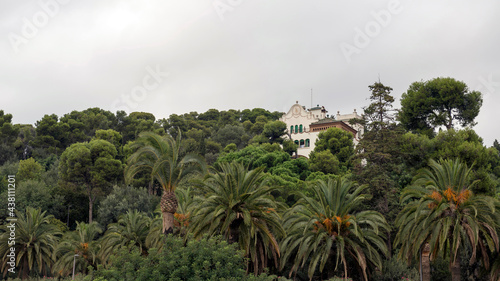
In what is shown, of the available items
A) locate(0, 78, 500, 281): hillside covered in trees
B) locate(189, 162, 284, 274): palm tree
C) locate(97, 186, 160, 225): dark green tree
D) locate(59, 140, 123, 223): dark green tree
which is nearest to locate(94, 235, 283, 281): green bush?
locate(0, 78, 500, 281): hillside covered in trees

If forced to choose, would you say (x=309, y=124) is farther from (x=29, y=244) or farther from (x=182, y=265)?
(x=182, y=265)

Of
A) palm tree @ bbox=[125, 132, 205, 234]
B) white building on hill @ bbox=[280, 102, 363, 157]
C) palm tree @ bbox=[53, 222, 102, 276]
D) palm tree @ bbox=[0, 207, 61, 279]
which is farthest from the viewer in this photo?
white building on hill @ bbox=[280, 102, 363, 157]

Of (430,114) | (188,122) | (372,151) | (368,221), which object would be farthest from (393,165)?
(188,122)

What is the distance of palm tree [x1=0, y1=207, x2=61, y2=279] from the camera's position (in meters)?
36.7

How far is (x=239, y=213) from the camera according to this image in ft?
82.7

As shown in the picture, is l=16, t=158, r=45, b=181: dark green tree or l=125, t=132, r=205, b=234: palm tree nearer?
l=125, t=132, r=205, b=234: palm tree

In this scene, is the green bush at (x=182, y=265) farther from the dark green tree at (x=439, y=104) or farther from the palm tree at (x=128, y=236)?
the dark green tree at (x=439, y=104)

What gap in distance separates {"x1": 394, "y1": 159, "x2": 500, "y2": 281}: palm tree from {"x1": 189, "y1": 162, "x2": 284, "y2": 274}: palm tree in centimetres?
A: 772

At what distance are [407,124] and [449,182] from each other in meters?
35.3

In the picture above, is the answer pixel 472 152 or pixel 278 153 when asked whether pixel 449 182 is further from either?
pixel 278 153

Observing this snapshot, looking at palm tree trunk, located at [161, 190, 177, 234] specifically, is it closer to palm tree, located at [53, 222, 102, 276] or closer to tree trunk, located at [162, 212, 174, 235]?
tree trunk, located at [162, 212, 174, 235]

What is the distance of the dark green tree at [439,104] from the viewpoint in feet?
183

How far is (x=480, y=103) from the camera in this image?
56812mm

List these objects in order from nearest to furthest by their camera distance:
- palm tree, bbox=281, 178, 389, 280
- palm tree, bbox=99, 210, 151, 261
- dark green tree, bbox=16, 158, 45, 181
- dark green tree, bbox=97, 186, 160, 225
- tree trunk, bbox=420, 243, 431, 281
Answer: palm tree, bbox=281, 178, 389, 280, tree trunk, bbox=420, 243, 431, 281, palm tree, bbox=99, 210, 151, 261, dark green tree, bbox=97, 186, 160, 225, dark green tree, bbox=16, 158, 45, 181
